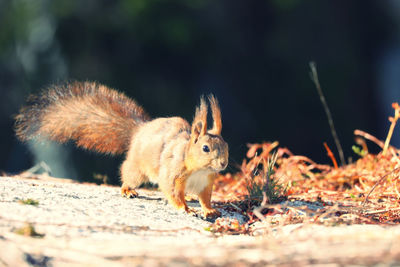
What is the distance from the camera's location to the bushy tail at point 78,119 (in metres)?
1.94

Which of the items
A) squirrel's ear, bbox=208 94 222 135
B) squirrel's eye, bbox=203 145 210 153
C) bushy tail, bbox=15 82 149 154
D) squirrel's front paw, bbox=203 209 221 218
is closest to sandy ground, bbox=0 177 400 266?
squirrel's front paw, bbox=203 209 221 218

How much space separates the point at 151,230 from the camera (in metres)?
1.14

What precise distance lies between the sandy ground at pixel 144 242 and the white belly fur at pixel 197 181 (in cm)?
32

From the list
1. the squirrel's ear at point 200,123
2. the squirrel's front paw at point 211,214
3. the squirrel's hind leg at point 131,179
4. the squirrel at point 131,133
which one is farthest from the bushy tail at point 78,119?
the squirrel's front paw at point 211,214

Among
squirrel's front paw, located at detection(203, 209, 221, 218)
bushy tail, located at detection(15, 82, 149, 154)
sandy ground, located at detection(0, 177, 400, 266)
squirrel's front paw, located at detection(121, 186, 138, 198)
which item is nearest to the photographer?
sandy ground, located at detection(0, 177, 400, 266)

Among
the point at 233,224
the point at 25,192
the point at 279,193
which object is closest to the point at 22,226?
the point at 25,192

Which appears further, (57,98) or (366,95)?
(366,95)

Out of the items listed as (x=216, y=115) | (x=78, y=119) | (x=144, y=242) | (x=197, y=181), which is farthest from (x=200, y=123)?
(x=144, y=242)

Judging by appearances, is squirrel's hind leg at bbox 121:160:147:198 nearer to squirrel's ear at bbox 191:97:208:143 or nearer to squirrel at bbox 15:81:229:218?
squirrel at bbox 15:81:229:218

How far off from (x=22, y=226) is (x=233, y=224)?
1.81ft

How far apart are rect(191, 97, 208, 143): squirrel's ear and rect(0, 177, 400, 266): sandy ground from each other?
1.31 ft

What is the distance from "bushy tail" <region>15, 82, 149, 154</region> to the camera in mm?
1944

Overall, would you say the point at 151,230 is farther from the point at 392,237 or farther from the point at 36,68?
the point at 36,68

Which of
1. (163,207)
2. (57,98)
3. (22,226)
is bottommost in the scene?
(163,207)
